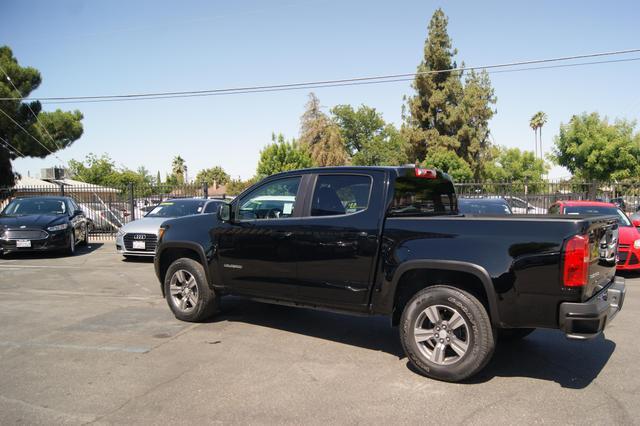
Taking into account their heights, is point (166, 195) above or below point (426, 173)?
above

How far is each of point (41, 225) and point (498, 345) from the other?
11097 mm

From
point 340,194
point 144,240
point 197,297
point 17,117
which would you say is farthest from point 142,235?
point 17,117

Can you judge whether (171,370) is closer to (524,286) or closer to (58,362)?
(58,362)

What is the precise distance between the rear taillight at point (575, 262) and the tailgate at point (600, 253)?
13 cm

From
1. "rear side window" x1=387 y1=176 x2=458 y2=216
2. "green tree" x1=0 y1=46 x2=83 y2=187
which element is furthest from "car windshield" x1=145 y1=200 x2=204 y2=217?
"green tree" x1=0 y1=46 x2=83 y2=187

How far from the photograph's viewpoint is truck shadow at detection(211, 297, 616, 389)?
449cm

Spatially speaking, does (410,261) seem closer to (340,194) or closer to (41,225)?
(340,194)

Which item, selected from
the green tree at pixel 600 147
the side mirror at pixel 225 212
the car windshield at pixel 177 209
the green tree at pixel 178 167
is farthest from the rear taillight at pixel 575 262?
the green tree at pixel 178 167

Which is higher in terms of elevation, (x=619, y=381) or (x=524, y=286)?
(x=524, y=286)

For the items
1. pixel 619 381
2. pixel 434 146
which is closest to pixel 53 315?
pixel 619 381

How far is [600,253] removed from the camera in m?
4.19

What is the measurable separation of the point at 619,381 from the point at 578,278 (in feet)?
4.15

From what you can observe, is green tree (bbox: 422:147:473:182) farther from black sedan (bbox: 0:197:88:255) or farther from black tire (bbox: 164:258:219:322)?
black tire (bbox: 164:258:219:322)

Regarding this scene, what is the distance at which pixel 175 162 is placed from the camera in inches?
4114
